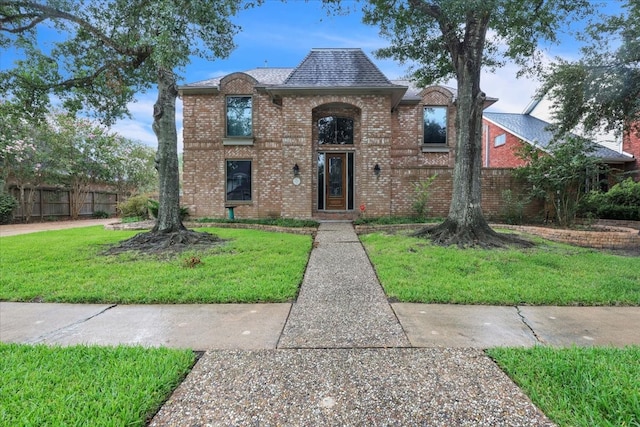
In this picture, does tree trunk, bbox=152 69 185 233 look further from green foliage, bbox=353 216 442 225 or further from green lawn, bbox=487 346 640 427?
green lawn, bbox=487 346 640 427

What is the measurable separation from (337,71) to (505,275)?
9.54 metres

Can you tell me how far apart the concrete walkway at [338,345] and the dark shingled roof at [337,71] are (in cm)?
865

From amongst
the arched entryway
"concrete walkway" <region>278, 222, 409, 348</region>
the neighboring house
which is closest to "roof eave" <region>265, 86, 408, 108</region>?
the arched entryway

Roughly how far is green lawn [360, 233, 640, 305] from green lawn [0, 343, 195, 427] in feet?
8.79

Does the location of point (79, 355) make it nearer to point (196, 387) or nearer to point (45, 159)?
point (196, 387)

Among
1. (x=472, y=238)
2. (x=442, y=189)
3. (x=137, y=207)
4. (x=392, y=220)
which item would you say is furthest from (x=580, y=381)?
(x=137, y=207)

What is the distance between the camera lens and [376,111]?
1102 cm

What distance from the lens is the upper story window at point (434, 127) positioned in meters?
12.7

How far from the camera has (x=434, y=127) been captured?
41.7ft

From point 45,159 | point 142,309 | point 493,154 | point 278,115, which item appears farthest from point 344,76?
point 45,159

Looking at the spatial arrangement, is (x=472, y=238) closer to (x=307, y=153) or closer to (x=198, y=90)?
(x=307, y=153)

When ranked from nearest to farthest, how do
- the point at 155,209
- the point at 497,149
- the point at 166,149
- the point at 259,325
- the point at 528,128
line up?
the point at 259,325
the point at 166,149
the point at 155,209
the point at 528,128
the point at 497,149

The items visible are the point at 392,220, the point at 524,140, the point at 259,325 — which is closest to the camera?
the point at 259,325

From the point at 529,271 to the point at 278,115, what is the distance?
33.1 feet
